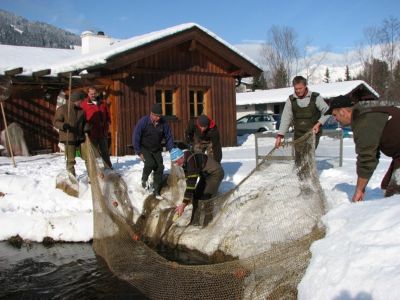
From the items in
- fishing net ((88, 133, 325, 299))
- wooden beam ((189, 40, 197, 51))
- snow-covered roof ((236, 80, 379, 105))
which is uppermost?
wooden beam ((189, 40, 197, 51))

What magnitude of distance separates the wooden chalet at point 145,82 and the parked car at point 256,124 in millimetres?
8632

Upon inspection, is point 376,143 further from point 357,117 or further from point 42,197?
point 42,197

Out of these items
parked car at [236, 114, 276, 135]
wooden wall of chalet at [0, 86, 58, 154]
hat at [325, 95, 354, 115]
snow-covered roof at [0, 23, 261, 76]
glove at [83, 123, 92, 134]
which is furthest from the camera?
parked car at [236, 114, 276, 135]

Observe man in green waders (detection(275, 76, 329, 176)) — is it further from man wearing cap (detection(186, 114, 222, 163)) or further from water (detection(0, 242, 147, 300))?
water (detection(0, 242, 147, 300))

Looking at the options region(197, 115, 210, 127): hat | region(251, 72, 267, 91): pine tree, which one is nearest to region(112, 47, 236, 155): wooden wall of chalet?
region(251, 72, 267, 91): pine tree

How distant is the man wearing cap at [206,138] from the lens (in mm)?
7371

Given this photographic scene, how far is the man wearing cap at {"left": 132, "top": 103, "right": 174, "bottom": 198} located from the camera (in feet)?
24.9

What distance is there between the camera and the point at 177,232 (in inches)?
253

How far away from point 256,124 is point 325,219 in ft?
71.4

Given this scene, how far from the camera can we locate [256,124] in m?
25.3

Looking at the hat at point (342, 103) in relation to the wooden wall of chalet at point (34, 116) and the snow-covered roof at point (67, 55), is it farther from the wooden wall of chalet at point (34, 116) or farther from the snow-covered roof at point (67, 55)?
the wooden wall of chalet at point (34, 116)

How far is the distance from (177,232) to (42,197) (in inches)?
117

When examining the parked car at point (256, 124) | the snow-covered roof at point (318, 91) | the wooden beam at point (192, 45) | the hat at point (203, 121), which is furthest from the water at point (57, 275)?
the snow-covered roof at point (318, 91)

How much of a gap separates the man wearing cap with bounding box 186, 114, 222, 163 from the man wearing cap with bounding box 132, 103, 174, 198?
0.45 m
